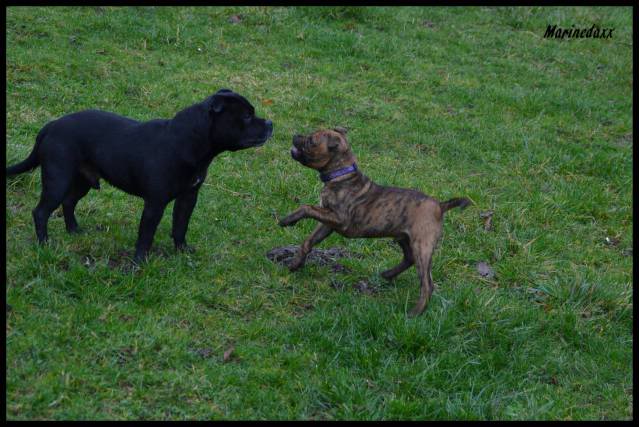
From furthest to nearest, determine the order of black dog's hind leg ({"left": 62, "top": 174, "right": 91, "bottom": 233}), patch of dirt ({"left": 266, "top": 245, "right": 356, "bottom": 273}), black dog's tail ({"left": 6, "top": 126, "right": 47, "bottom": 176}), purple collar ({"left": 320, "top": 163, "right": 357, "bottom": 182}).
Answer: patch of dirt ({"left": 266, "top": 245, "right": 356, "bottom": 273}) → black dog's hind leg ({"left": 62, "top": 174, "right": 91, "bottom": 233}) → black dog's tail ({"left": 6, "top": 126, "right": 47, "bottom": 176}) → purple collar ({"left": 320, "top": 163, "right": 357, "bottom": 182})

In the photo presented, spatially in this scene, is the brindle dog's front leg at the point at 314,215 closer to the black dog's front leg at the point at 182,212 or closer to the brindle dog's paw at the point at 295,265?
the brindle dog's paw at the point at 295,265

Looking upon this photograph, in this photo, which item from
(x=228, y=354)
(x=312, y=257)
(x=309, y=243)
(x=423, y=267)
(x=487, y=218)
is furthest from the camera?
(x=487, y=218)

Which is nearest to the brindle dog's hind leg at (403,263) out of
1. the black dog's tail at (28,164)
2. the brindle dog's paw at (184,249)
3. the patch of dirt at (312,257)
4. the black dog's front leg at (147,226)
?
the patch of dirt at (312,257)

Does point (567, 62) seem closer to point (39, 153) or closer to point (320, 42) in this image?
point (320, 42)

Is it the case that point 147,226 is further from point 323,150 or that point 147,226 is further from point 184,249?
point 323,150

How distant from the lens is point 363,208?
620 cm

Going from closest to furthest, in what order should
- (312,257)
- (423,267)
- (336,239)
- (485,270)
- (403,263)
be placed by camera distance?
(423,267), (403,263), (312,257), (485,270), (336,239)

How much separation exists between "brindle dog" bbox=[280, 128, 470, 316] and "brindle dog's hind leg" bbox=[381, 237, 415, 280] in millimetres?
69

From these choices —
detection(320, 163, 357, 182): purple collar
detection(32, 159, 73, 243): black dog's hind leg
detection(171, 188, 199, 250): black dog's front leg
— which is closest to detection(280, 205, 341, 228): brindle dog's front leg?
detection(320, 163, 357, 182): purple collar

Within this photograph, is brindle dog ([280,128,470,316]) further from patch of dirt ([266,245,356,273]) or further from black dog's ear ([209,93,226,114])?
black dog's ear ([209,93,226,114])

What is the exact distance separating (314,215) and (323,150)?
0.50 metres

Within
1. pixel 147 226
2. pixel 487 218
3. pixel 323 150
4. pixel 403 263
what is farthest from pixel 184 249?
pixel 487 218

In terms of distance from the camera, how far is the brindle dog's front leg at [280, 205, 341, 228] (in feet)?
20.1

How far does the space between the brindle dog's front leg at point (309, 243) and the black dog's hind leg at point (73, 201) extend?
67.9 inches
